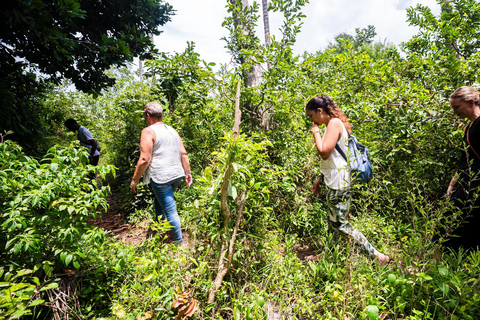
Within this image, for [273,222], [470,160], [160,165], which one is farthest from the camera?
[160,165]

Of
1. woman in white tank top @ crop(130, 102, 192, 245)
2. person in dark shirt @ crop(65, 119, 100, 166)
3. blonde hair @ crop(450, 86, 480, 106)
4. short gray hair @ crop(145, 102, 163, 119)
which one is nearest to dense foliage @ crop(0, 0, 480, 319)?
woman in white tank top @ crop(130, 102, 192, 245)

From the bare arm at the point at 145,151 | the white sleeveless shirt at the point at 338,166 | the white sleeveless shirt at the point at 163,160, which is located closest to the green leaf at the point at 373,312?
the white sleeveless shirt at the point at 338,166

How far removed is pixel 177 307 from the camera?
5.86 ft

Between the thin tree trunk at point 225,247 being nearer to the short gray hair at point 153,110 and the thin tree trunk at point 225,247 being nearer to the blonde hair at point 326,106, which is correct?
the blonde hair at point 326,106

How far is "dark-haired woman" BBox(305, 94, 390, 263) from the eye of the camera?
2.23 m

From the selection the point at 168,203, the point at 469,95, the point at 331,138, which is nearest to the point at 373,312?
the point at 331,138

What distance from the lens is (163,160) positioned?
2.79 meters

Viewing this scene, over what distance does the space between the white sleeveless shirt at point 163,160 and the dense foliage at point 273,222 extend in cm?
51

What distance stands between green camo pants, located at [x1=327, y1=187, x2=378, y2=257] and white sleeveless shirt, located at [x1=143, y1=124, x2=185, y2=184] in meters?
1.81

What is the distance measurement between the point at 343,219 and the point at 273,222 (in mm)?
745

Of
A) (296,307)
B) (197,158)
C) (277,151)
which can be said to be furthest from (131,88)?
(296,307)

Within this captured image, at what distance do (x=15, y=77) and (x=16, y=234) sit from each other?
3544mm

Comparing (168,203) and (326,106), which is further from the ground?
(326,106)

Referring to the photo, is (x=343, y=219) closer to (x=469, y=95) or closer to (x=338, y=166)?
(x=338, y=166)
